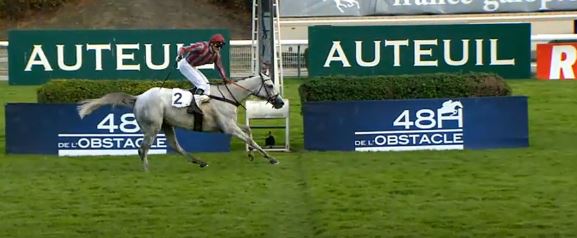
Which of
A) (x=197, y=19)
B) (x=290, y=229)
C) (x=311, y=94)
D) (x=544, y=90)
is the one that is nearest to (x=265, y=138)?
(x=311, y=94)

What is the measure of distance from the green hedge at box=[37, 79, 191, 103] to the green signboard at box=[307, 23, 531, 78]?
31.8 ft

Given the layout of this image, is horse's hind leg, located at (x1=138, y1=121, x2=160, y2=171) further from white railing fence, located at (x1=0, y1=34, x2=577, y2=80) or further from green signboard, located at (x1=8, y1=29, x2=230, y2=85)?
white railing fence, located at (x1=0, y1=34, x2=577, y2=80)

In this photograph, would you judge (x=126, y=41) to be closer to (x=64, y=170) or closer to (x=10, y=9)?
(x=64, y=170)

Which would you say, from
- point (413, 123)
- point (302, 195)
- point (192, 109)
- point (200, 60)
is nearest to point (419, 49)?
point (413, 123)

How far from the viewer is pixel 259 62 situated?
863 inches

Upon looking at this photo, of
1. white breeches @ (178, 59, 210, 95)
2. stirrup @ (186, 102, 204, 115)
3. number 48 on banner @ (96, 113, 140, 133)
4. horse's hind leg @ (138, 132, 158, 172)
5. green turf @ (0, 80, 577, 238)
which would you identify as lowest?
green turf @ (0, 80, 577, 238)

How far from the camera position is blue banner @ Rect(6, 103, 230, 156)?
18.2 m

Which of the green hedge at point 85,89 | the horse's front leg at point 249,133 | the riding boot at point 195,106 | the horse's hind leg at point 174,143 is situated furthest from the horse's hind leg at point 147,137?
the green hedge at point 85,89

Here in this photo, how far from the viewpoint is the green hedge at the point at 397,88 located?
19.0 meters

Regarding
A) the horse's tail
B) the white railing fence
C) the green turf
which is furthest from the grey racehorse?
the white railing fence

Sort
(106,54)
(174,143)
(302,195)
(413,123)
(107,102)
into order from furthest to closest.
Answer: (106,54)
(413,123)
(174,143)
(107,102)
(302,195)

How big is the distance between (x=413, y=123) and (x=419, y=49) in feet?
35.3

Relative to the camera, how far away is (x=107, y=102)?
658 inches

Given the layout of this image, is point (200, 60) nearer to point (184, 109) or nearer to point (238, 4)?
point (184, 109)
